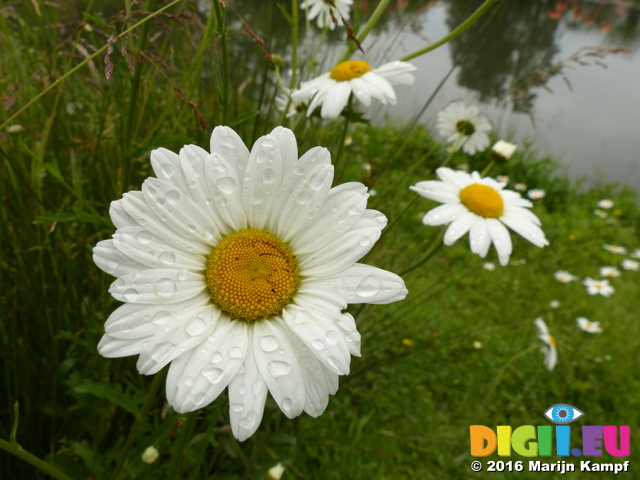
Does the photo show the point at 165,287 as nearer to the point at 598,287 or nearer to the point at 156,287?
the point at 156,287

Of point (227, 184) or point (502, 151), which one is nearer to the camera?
point (227, 184)

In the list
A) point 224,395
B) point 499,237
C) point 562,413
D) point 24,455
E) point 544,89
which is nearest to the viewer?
point 24,455

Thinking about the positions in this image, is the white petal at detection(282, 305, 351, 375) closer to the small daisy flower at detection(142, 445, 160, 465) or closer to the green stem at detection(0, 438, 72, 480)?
the green stem at detection(0, 438, 72, 480)

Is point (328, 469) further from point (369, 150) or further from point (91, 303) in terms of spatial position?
point (369, 150)

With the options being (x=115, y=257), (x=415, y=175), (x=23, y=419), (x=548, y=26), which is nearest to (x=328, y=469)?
(x=23, y=419)

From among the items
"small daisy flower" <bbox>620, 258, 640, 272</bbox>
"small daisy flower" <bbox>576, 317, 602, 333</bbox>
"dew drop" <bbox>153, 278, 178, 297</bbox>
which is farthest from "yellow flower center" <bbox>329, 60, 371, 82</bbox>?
"small daisy flower" <bbox>620, 258, 640, 272</bbox>

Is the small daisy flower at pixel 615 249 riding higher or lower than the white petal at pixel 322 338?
lower

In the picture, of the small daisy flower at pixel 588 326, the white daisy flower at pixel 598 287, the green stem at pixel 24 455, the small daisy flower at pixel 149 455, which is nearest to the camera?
the green stem at pixel 24 455

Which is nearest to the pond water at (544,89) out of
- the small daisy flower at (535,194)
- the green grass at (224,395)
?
the small daisy flower at (535,194)

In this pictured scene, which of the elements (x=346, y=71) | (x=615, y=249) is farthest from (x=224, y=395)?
(x=615, y=249)

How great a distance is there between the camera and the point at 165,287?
744 millimetres

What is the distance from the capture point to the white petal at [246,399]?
0.69 metres

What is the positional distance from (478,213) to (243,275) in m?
0.76

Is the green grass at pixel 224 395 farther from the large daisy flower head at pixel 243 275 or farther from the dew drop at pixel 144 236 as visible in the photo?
the dew drop at pixel 144 236
